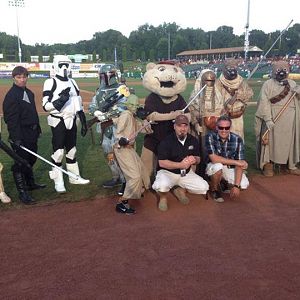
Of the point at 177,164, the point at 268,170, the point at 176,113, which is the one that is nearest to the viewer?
the point at 177,164

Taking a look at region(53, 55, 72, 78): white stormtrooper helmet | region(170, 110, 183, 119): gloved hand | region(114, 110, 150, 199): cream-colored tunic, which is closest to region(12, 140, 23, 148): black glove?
region(53, 55, 72, 78): white stormtrooper helmet

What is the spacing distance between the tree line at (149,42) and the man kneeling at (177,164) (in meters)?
67.4

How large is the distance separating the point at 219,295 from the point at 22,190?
3.48 metres

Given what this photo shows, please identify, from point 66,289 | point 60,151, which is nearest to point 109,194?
point 60,151

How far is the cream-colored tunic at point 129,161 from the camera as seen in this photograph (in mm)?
4930

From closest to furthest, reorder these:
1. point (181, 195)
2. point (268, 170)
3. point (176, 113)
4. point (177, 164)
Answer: point (177, 164) < point (181, 195) < point (176, 113) < point (268, 170)

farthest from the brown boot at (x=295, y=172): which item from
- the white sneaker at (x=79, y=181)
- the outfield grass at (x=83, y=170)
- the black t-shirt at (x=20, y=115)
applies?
the black t-shirt at (x=20, y=115)

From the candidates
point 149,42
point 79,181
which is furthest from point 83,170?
point 149,42

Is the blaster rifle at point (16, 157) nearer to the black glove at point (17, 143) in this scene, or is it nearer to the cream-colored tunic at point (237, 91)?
the black glove at point (17, 143)

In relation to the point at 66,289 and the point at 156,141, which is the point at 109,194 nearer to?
the point at 156,141

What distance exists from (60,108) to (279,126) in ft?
12.1

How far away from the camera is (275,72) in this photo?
641 cm

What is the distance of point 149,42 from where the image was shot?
9056cm

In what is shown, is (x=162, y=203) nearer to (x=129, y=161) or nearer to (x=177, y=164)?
(x=177, y=164)
